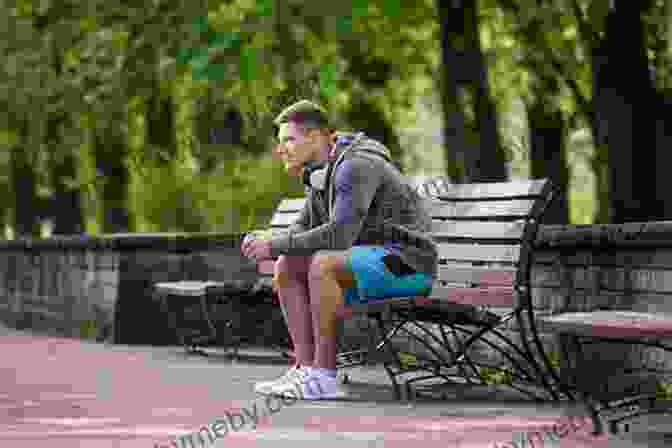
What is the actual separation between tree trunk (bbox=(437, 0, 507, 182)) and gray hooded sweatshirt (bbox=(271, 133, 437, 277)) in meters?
9.97

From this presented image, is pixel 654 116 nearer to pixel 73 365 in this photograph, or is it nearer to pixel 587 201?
pixel 73 365

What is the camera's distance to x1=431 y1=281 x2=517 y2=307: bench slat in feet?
27.7

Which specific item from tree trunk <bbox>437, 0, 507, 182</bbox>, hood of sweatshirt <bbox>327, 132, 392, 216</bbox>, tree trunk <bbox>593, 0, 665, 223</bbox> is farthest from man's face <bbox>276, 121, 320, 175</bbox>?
tree trunk <bbox>437, 0, 507, 182</bbox>

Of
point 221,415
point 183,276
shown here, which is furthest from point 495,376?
point 183,276

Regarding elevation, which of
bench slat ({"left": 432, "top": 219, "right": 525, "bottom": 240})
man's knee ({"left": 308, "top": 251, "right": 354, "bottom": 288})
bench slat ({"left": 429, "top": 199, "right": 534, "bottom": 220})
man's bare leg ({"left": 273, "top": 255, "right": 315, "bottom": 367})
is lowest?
man's bare leg ({"left": 273, "top": 255, "right": 315, "bottom": 367})

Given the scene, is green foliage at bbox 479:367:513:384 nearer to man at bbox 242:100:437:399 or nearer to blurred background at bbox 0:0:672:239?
man at bbox 242:100:437:399

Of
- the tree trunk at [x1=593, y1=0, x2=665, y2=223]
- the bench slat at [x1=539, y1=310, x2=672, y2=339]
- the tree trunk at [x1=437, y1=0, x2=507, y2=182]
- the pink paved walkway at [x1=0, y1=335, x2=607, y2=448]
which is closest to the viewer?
the bench slat at [x1=539, y1=310, x2=672, y2=339]

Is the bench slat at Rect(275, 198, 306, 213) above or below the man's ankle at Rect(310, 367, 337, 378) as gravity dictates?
above

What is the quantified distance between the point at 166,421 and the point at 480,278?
2015 mm

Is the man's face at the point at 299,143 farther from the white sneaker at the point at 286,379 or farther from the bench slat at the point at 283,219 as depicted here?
the bench slat at the point at 283,219

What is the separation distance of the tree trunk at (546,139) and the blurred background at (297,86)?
0.07ft

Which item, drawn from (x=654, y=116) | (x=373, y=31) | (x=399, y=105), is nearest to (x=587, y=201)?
(x=399, y=105)

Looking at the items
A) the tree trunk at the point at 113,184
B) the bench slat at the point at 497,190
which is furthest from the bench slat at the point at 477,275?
the tree trunk at the point at 113,184

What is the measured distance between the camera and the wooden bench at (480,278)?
8.41 metres
